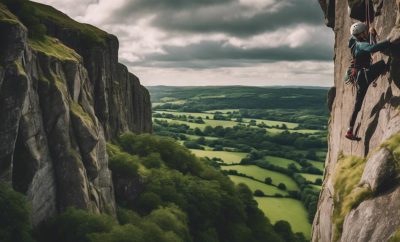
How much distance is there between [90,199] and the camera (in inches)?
3056

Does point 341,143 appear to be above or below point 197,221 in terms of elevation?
above

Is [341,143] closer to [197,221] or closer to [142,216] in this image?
[142,216]

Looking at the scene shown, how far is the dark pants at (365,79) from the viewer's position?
24.1 m

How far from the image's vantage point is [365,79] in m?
25.3

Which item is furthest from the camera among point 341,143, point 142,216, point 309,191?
point 309,191

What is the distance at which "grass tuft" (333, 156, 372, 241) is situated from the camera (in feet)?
71.4

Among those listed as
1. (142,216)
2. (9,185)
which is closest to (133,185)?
(142,216)

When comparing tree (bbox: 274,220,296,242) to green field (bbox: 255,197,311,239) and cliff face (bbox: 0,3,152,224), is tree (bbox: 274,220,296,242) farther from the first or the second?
cliff face (bbox: 0,3,152,224)

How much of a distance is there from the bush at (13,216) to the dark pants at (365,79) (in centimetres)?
4437

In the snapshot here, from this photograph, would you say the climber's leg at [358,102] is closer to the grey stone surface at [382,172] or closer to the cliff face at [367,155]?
the cliff face at [367,155]

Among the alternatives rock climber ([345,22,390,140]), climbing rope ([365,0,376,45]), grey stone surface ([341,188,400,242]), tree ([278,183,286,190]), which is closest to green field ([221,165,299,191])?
tree ([278,183,286,190])

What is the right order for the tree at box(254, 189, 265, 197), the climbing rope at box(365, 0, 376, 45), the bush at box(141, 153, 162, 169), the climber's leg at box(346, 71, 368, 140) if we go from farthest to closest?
the tree at box(254, 189, 265, 197) < the bush at box(141, 153, 162, 169) < the climber's leg at box(346, 71, 368, 140) < the climbing rope at box(365, 0, 376, 45)

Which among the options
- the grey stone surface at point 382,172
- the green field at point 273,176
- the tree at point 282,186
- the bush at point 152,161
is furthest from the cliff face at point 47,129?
the green field at point 273,176

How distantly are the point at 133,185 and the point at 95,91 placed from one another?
971 inches
